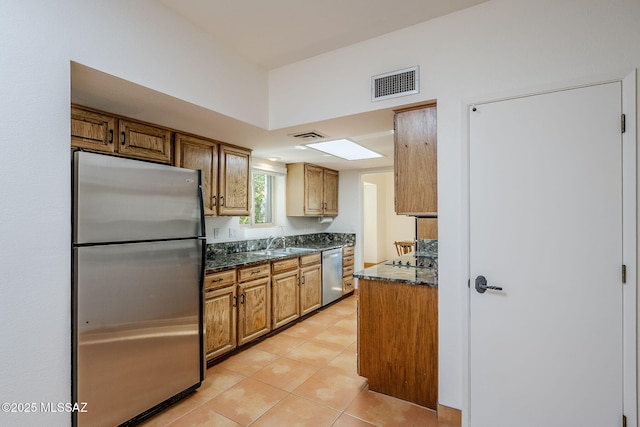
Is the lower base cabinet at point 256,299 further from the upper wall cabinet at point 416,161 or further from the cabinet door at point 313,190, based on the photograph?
the upper wall cabinet at point 416,161

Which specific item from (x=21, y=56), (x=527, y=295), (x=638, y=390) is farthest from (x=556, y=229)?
(x=21, y=56)

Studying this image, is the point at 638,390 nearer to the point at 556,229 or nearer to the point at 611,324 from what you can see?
the point at 611,324

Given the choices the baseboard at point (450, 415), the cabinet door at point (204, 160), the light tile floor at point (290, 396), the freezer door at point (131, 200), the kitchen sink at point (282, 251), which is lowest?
the light tile floor at point (290, 396)

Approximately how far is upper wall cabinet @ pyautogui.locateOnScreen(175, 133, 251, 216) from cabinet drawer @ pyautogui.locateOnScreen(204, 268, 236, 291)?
0.63m

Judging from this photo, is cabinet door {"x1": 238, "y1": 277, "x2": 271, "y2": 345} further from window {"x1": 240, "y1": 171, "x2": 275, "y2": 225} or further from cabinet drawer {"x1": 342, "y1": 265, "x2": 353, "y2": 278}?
cabinet drawer {"x1": 342, "y1": 265, "x2": 353, "y2": 278}

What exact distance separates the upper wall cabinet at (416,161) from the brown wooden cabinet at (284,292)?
1.94 m

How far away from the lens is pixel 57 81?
153 centimetres

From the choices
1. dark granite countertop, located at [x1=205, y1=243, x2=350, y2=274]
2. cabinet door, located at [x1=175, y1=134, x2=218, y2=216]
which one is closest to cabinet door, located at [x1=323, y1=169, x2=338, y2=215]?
dark granite countertop, located at [x1=205, y1=243, x2=350, y2=274]

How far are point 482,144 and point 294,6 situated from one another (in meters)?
1.46

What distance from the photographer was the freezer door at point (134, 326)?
5.72 feet

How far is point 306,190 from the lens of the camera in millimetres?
4910

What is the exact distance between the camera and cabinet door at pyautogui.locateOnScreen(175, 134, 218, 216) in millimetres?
2875

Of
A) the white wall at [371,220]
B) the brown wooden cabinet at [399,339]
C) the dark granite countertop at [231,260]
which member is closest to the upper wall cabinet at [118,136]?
the dark granite countertop at [231,260]

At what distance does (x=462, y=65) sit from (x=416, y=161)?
0.66 m
